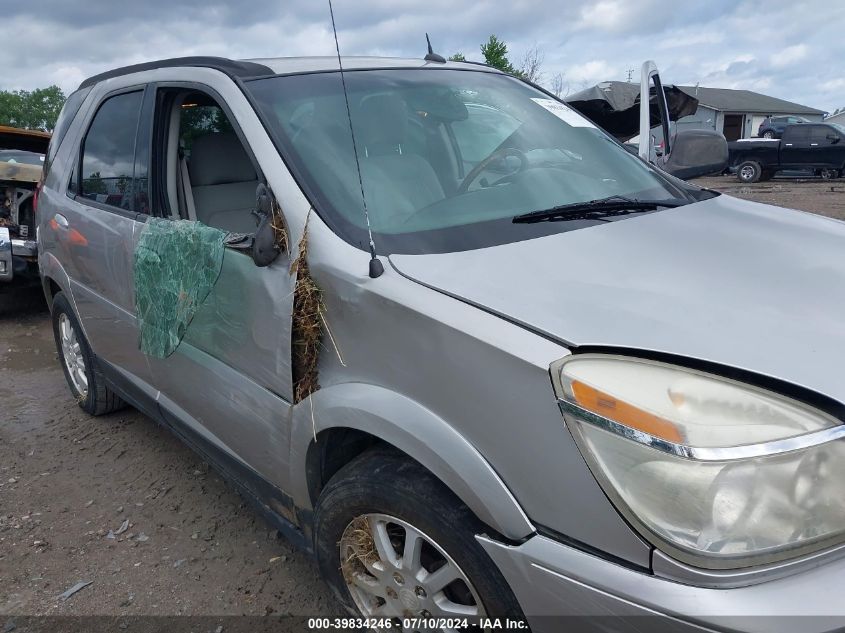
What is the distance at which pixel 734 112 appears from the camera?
43.9 metres

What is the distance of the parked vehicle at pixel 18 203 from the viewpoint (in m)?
6.16

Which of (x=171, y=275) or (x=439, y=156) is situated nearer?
(x=439, y=156)

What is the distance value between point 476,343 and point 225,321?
3.77 feet

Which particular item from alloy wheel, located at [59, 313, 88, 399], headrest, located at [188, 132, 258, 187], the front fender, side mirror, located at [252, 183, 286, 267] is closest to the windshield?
side mirror, located at [252, 183, 286, 267]

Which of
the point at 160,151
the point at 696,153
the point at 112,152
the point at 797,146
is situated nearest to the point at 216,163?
the point at 160,151

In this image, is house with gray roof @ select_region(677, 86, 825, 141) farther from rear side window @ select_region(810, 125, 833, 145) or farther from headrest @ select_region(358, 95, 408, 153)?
headrest @ select_region(358, 95, 408, 153)

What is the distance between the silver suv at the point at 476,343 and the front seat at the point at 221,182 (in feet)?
0.04

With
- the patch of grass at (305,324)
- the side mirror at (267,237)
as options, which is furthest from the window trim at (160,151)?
the patch of grass at (305,324)

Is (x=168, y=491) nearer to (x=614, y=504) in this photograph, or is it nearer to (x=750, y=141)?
(x=614, y=504)

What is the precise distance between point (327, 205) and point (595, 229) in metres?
0.80

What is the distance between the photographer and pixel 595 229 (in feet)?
6.53

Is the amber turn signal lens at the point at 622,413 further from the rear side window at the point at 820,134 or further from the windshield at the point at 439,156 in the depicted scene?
the rear side window at the point at 820,134

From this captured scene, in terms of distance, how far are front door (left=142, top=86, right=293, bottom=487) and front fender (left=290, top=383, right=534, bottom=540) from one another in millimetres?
204

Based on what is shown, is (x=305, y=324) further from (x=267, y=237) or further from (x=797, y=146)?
(x=797, y=146)
